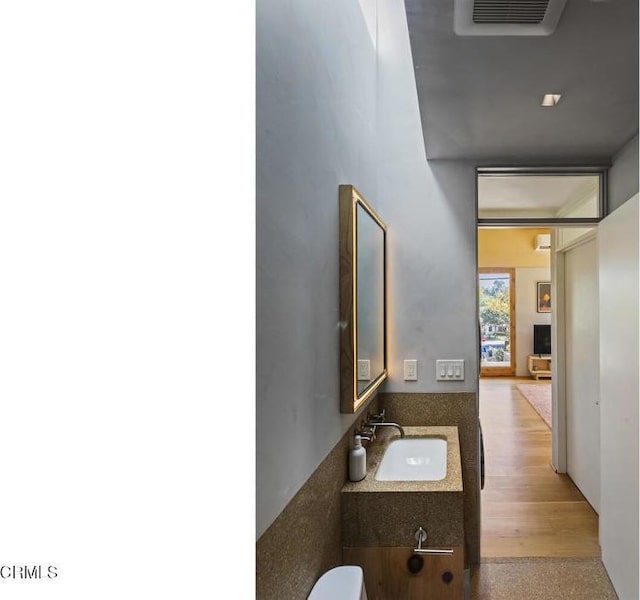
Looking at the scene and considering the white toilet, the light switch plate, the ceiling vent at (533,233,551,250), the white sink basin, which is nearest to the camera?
the white toilet

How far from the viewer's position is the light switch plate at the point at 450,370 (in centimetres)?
228

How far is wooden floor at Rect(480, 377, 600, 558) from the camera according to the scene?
2289 mm

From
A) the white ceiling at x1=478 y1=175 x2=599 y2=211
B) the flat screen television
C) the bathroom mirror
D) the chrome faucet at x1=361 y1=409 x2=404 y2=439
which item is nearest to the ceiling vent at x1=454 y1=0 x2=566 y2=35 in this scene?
the bathroom mirror

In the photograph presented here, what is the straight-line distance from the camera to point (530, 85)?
5.05 ft

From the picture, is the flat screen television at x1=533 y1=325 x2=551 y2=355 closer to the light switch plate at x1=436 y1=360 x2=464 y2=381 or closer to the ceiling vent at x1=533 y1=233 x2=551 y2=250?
the ceiling vent at x1=533 y1=233 x2=551 y2=250

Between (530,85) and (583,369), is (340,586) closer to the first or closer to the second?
(530,85)

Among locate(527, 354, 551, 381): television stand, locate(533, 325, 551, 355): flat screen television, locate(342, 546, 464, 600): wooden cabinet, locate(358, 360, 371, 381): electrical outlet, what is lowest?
locate(342, 546, 464, 600): wooden cabinet

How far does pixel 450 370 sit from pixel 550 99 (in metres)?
1.22

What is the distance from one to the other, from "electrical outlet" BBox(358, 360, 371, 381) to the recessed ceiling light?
110 cm

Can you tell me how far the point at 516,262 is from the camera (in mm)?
6250

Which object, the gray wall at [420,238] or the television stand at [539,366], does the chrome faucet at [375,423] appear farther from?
the television stand at [539,366]

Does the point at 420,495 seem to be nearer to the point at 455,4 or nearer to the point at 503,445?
the point at 455,4

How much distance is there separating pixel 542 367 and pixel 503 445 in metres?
2.68

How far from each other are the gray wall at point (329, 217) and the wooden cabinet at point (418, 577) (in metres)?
0.40
